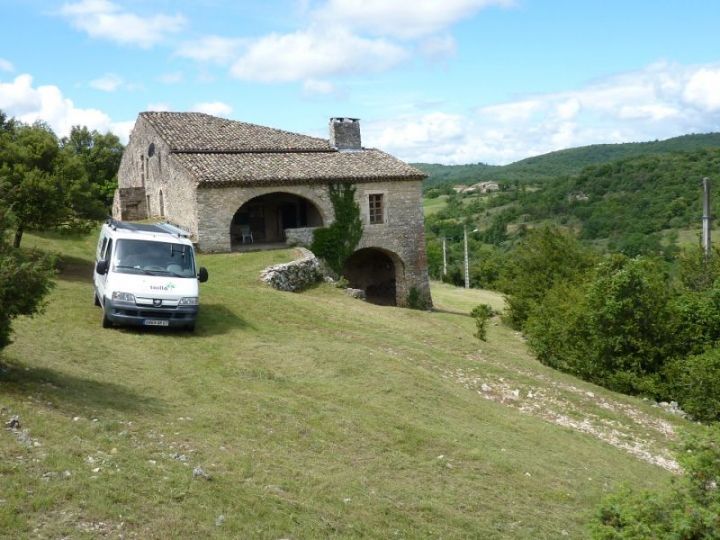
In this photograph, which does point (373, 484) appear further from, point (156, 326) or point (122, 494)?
point (156, 326)

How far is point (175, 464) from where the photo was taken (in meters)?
7.54

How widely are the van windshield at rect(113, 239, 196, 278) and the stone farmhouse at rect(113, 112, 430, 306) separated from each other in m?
12.9

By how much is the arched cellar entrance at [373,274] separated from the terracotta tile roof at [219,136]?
19.4 ft

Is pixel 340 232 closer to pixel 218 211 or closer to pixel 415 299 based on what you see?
pixel 415 299

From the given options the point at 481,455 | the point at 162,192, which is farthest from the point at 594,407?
the point at 162,192

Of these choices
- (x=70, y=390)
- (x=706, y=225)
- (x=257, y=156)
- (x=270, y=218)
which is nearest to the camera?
(x=70, y=390)

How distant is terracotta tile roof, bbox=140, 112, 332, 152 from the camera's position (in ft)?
104

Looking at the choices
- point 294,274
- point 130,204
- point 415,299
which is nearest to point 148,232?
point 294,274

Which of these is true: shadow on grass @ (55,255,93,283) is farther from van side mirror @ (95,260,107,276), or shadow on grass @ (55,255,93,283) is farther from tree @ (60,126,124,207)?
tree @ (60,126,124,207)

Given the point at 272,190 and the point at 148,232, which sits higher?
the point at 272,190

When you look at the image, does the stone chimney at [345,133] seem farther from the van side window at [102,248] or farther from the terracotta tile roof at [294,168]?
the van side window at [102,248]

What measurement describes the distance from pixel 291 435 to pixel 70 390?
3.23m

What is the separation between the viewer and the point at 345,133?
35.8 m

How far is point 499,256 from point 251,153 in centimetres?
4887
